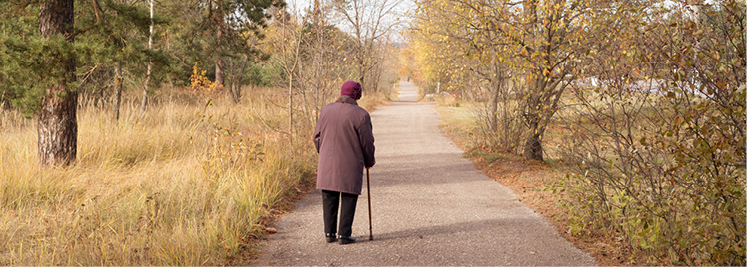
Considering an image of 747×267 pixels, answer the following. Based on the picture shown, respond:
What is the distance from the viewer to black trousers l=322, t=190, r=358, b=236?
522cm

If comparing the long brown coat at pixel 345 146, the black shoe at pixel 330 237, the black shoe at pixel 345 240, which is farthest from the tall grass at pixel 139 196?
the long brown coat at pixel 345 146

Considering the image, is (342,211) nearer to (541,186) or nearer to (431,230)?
(431,230)

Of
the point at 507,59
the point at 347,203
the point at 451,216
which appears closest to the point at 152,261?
the point at 347,203

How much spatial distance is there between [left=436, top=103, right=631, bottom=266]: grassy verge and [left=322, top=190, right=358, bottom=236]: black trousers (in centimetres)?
219

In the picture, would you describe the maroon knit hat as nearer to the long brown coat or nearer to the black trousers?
Result: the long brown coat

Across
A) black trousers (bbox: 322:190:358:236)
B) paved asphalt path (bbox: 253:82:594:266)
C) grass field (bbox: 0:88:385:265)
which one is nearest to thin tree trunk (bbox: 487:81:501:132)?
paved asphalt path (bbox: 253:82:594:266)

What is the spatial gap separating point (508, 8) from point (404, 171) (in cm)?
381

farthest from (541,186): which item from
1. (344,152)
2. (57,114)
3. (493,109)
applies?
(57,114)

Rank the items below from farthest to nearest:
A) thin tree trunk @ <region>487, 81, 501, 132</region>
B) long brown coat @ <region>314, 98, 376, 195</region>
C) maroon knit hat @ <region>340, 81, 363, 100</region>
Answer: thin tree trunk @ <region>487, 81, 501, 132</region>
maroon knit hat @ <region>340, 81, 363, 100</region>
long brown coat @ <region>314, 98, 376, 195</region>

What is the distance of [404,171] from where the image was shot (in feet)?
32.5

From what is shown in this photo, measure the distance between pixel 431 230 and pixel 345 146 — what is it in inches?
61.7

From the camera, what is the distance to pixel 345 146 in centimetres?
511

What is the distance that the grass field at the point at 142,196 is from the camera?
4441 millimetres

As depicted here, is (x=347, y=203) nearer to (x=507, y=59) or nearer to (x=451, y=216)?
(x=451, y=216)
